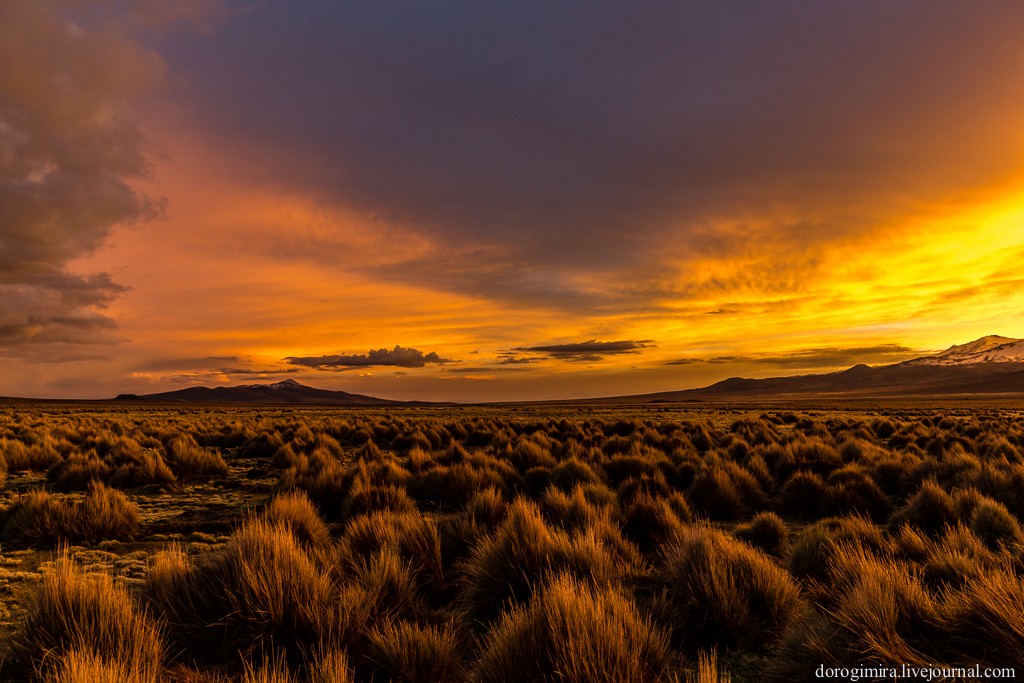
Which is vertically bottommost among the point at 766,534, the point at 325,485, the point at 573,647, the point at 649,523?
the point at 766,534

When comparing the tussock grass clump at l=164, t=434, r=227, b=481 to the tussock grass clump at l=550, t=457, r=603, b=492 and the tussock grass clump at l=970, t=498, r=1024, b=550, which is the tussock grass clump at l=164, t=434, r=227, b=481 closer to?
the tussock grass clump at l=550, t=457, r=603, b=492

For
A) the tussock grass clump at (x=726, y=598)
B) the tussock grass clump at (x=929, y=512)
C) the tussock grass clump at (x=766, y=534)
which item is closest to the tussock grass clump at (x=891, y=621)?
the tussock grass clump at (x=726, y=598)

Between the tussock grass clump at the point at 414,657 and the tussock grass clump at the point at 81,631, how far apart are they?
1.35m

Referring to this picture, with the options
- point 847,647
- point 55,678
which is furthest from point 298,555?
point 847,647

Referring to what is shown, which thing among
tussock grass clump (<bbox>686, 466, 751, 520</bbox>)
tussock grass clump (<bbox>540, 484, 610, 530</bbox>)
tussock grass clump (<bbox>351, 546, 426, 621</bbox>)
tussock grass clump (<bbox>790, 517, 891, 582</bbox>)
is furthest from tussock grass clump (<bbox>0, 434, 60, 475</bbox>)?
tussock grass clump (<bbox>790, 517, 891, 582</bbox>)

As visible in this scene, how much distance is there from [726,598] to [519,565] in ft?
6.04

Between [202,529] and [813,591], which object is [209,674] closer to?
[813,591]

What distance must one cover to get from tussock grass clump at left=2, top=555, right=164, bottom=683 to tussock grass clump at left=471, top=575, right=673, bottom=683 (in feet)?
6.86

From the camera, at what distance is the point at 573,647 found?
125 inches

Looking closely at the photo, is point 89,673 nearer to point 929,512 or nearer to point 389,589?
point 389,589

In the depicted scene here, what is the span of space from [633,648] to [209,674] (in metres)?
2.80

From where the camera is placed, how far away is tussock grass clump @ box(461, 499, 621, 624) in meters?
5.02

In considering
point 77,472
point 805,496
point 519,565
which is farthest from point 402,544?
point 77,472

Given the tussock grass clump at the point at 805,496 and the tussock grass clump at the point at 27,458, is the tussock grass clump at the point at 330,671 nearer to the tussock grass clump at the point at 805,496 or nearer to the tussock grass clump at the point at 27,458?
the tussock grass clump at the point at 805,496
